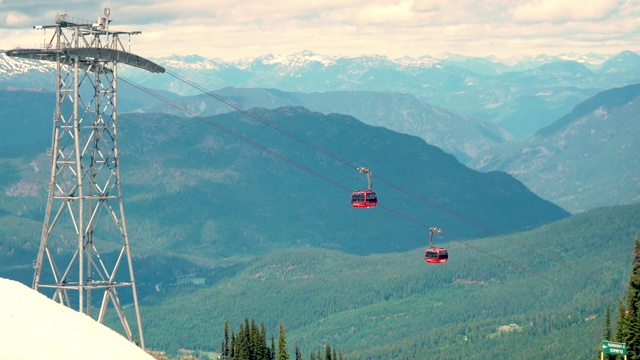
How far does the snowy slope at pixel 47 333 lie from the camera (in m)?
111

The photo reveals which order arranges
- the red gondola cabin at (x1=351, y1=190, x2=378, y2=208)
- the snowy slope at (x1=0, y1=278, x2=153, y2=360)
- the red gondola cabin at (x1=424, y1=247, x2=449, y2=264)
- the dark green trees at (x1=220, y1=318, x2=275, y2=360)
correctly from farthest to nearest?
the dark green trees at (x1=220, y1=318, x2=275, y2=360)
the red gondola cabin at (x1=424, y1=247, x2=449, y2=264)
the red gondola cabin at (x1=351, y1=190, x2=378, y2=208)
the snowy slope at (x1=0, y1=278, x2=153, y2=360)

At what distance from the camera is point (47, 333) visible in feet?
380

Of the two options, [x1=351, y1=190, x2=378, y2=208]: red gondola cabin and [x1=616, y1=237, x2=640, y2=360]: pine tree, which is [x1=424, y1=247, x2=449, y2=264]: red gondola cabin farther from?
[x1=616, y1=237, x2=640, y2=360]: pine tree

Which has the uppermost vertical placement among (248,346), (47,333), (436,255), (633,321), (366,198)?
(366,198)

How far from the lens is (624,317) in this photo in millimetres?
171000

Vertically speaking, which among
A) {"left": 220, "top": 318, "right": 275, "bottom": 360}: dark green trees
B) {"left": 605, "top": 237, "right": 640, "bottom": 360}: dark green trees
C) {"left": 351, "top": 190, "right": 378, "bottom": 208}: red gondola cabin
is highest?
{"left": 351, "top": 190, "right": 378, "bottom": 208}: red gondola cabin

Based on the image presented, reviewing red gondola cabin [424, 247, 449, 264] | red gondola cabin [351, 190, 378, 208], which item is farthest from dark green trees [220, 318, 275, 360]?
red gondola cabin [351, 190, 378, 208]

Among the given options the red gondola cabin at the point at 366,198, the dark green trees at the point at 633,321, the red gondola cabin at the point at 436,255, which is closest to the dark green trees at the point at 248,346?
the red gondola cabin at the point at 436,255

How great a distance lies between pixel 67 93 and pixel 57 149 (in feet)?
17.1

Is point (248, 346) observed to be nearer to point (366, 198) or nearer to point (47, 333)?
point (366, 198)

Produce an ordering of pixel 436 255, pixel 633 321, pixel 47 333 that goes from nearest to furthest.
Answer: pixel 47 333 → pixel 633 321 → pixel 436 255

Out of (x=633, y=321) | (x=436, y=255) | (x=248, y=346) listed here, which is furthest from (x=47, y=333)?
(x=633, y=321)

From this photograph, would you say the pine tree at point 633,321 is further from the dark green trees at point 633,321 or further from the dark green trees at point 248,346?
the dark green trees at point 248,346

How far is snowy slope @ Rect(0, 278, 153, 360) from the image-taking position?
363ft
